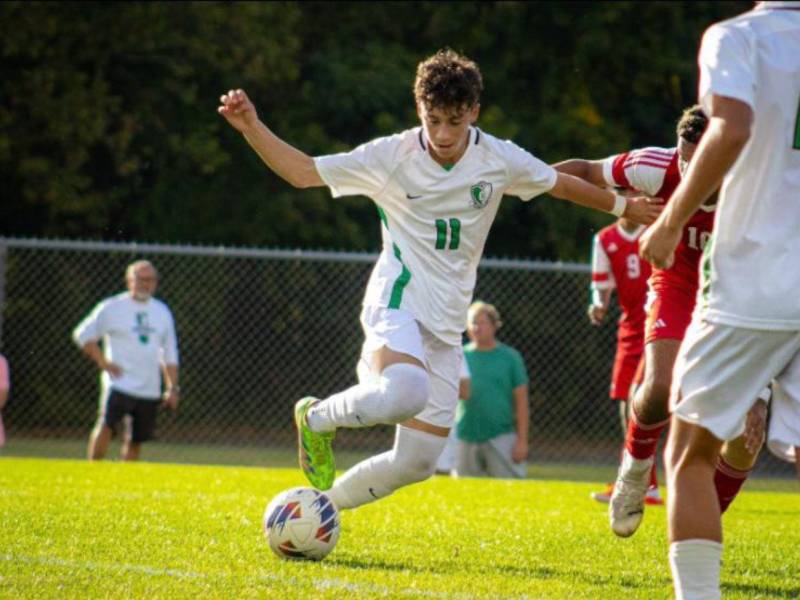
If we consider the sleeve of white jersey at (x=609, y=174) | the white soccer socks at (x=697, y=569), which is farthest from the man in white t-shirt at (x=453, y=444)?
the white soccer socks at (x=697, y=569)

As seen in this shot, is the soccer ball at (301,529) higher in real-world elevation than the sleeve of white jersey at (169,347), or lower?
higher

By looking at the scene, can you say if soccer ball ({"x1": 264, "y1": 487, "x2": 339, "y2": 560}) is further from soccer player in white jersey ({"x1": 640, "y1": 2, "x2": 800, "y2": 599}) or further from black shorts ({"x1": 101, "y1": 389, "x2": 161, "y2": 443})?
black shorts ({"x1": 101, "y1": 389, "x2": 161, "y2": 443})

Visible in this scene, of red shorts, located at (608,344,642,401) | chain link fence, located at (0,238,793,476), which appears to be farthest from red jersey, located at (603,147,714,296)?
chain link fence, located at (0,238,793,476)

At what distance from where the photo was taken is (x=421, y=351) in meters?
5.96

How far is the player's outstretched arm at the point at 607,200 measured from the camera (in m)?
6.00

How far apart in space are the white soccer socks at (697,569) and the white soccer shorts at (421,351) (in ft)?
6.60

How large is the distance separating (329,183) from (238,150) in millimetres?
17397

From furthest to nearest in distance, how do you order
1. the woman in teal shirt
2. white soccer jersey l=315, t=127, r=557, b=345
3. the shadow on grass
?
the woman in teal shirt < white soccer jersey l=315, t=127, r=557, b=345 < the shadow on grass

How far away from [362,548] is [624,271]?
4.60m

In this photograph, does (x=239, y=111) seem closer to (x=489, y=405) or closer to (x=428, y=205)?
(x=428, y=205)

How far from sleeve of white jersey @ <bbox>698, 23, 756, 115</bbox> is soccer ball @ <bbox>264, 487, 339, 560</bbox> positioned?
8.61 feet

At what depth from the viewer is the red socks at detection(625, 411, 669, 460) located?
651cm

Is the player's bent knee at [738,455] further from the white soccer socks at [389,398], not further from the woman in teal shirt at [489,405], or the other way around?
the woman in teal shirt at [489,405]

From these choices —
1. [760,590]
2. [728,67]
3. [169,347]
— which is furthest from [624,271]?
[728,67]
